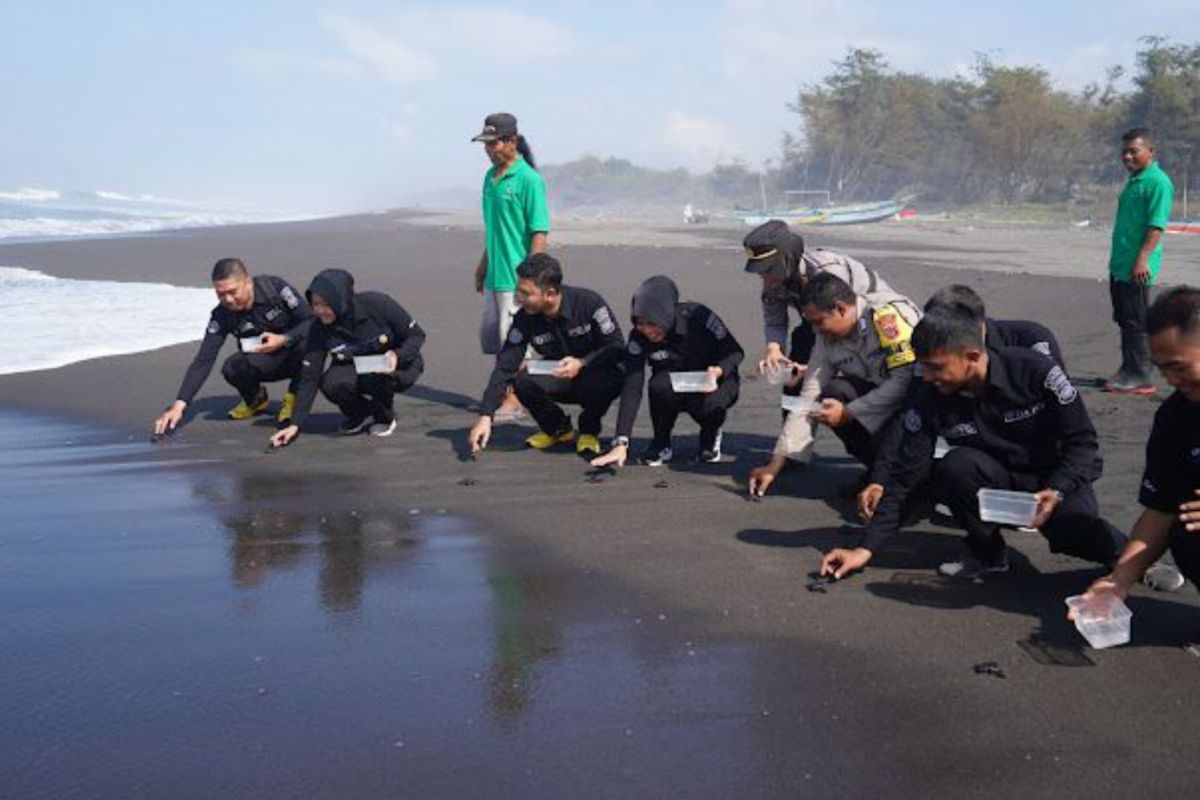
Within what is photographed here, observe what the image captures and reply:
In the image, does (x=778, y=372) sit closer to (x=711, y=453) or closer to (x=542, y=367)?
(x=711, y=453)

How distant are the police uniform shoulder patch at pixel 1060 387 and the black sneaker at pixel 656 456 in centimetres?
239

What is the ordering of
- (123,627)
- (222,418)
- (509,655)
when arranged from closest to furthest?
(509,655) → (123,627) → (222,418)

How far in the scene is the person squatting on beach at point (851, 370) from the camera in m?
4.62

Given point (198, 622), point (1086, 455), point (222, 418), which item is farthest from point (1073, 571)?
point (222, 418)

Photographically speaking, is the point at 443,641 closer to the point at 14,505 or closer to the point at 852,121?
the point at 14,505

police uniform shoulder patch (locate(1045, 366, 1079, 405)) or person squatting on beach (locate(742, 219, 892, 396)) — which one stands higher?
person squatting on beach (locate(742, 219, 892, 396))

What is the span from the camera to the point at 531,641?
11.4ft

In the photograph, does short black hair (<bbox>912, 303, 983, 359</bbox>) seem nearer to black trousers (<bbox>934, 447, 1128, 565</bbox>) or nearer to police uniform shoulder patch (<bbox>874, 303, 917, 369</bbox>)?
black trousers (<bbox>934, 447, 1128, 565</bbox>)

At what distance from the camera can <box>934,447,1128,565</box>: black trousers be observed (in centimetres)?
360

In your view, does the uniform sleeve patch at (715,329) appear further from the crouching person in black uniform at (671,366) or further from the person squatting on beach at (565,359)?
the person squatting on beach at (565,359)

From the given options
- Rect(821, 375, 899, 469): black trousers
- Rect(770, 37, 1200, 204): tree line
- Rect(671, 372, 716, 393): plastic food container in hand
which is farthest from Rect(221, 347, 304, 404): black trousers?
Rect(770, 37, 1200, 204): tree line

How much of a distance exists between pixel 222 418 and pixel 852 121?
56.1m

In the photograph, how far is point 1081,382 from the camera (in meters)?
7.42

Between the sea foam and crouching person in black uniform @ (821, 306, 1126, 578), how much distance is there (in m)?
6.97
